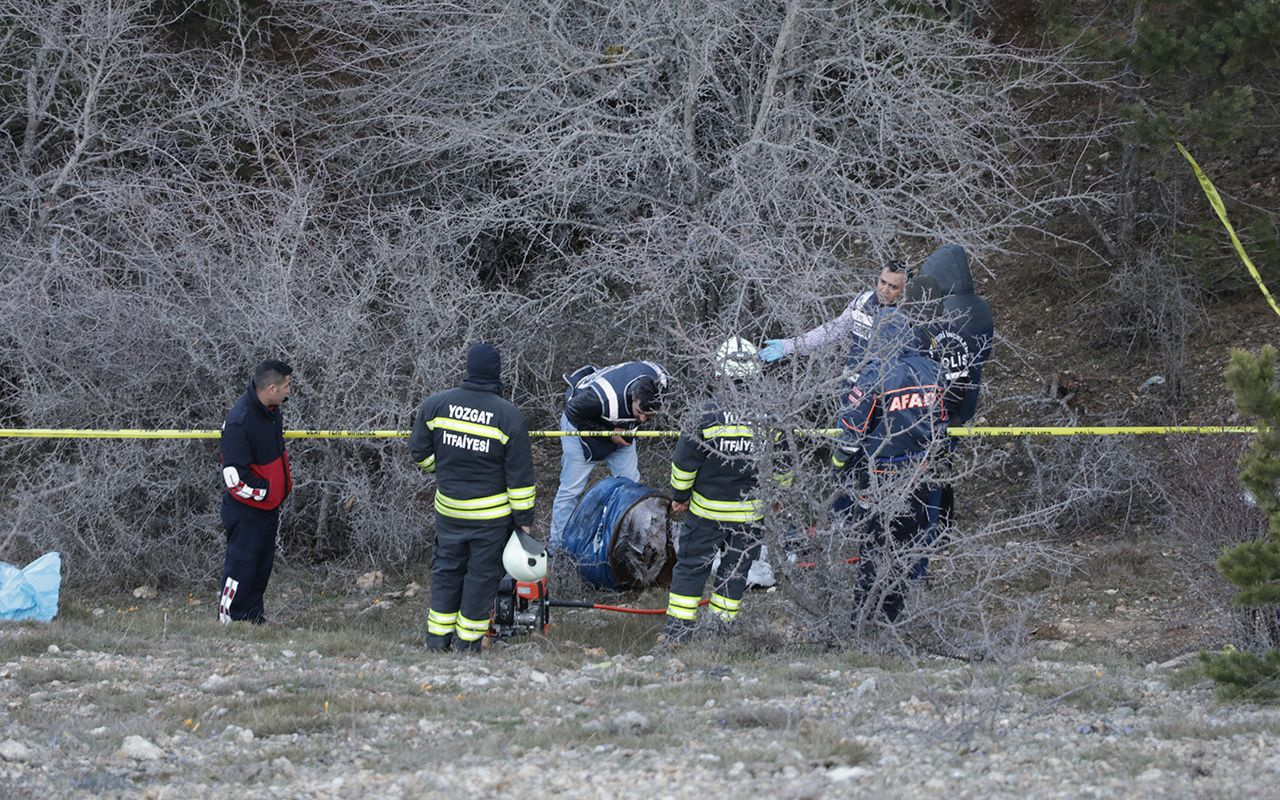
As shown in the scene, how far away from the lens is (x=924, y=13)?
10828 mm

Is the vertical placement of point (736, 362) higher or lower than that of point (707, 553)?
higher

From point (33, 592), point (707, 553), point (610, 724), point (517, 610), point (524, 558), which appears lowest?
point (33, 592)

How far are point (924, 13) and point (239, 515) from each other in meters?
6.42

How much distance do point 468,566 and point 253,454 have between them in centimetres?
144

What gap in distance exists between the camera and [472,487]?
24.0 ft

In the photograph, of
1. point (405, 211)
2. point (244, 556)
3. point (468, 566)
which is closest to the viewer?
point (468, 566)

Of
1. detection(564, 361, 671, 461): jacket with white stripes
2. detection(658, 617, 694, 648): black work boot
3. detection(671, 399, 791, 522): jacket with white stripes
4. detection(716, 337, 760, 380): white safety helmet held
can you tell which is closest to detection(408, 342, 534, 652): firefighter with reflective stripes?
detection(671, 399, 791, 522): jacket with white stripes

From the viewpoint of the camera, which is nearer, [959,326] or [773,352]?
[773,352]

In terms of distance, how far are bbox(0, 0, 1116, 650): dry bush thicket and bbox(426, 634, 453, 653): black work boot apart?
1847mm

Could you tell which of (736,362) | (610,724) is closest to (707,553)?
(736,362)

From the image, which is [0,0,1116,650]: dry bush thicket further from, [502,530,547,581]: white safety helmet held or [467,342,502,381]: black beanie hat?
[502,530,547,581]: white safety helmet held

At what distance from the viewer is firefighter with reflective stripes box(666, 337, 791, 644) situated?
23.5 ft

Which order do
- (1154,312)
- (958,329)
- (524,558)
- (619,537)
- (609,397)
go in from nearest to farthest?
(524,558)
(958,329)
(609,397)
(619,537)
(1154,312)

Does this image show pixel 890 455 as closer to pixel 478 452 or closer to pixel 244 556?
pixel 478 452
